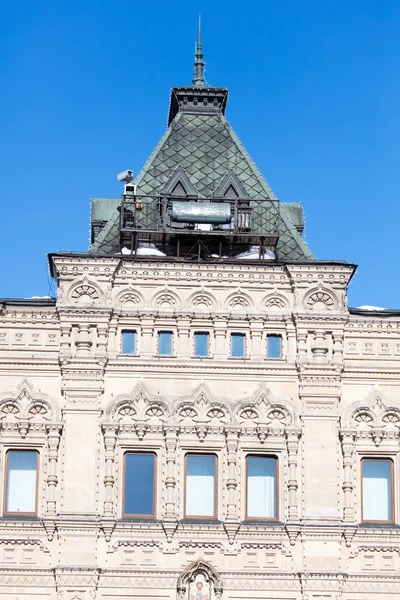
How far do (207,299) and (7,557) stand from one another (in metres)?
9.40

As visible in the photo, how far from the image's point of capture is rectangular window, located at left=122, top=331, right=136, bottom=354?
40281 millimetres

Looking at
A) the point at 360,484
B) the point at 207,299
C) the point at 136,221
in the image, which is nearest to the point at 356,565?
the point at 360,484

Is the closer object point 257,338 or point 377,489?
point 377,489

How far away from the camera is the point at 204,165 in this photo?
45.2 m

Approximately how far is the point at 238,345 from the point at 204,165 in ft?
24.6

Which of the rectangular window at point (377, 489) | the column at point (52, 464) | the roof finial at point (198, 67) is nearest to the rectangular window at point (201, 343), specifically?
the column at point (52, 464)

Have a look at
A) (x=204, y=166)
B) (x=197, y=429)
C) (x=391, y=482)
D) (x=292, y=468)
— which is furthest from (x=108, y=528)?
(x=204, y=166)

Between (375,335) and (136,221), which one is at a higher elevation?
(136,221)

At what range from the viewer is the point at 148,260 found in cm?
4084

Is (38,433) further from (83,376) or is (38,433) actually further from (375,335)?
(375,335)

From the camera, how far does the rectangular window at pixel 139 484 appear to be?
39062 millimetres

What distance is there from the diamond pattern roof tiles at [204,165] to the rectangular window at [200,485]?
23.2ft

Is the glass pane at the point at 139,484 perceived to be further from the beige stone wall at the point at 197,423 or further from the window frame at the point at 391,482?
the window frame at the point at 391,482

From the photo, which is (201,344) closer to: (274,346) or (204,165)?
(274,346)
